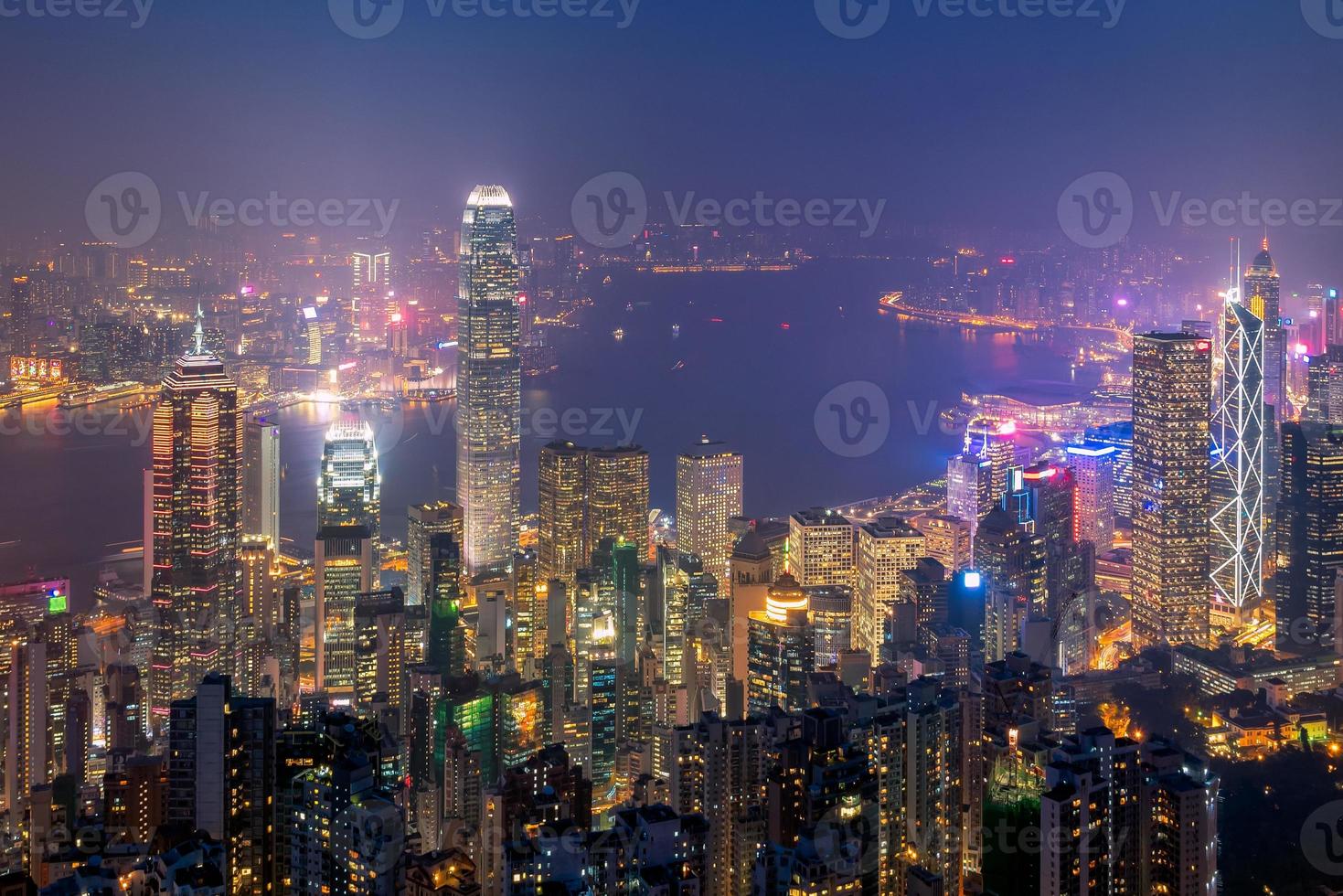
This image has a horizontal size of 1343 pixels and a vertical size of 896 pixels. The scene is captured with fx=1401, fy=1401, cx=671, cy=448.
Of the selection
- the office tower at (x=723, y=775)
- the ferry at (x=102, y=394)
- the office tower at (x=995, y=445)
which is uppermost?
the ferry at (x=102, y=394)

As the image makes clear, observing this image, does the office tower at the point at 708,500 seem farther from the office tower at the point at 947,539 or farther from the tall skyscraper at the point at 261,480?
the tall skyscraper at the point at 261,480

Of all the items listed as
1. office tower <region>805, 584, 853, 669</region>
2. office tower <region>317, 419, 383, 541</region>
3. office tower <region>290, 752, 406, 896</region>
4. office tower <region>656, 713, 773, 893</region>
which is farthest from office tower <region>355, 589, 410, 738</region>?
office tower <region>290, 752, 406, 896</region>

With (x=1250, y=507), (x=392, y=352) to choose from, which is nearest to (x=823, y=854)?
(x=1250, y=507)

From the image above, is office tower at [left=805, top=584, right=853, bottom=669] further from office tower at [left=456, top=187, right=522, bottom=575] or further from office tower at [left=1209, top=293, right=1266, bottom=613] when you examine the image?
office tower at [left=456, top=187, right=522, bottom=575]

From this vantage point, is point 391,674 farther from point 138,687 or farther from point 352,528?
point 352,528

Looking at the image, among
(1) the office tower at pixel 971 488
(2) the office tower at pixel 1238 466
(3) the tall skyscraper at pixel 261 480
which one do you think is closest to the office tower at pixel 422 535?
Result: (3) the tall skyscraper at pixel 261 480

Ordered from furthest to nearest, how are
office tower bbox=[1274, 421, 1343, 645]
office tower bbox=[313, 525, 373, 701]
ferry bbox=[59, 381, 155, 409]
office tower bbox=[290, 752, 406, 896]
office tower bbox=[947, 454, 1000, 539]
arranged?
office tower bbox=[947, 454, 1000, 539]
ferry bbox=[59, 381, 155, 409]
office tower bbox=[1274, 421, 1343, 645]
office tower bbox=[313, 525, 373, 701]
office tower bbox=[290, 752, 406, 896]
